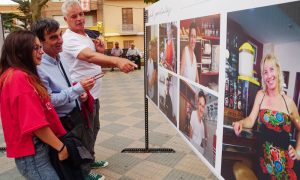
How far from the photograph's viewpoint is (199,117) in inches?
71.7

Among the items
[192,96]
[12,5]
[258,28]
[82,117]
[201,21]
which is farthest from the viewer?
[12,5]

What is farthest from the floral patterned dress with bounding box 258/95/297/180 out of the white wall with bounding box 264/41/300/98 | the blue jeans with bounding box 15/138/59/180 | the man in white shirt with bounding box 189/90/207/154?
the blue jeans with bounding box 15/138/59/180

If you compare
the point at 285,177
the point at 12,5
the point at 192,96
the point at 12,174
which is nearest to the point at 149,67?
the point at 192,96

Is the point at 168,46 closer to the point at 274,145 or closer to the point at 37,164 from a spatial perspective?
the point at 37,164

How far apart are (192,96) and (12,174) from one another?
2.51m

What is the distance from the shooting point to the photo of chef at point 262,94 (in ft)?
3.38

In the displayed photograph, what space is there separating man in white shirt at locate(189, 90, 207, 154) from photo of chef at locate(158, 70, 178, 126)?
1.26 feet

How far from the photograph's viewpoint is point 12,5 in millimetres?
38812

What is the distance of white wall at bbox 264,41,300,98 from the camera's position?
0.99 metres

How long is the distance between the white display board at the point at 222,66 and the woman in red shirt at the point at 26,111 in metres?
0.90

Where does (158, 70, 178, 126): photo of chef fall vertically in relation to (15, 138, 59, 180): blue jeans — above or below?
above

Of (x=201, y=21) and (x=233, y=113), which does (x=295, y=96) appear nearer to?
Result: (x=233, y=113)

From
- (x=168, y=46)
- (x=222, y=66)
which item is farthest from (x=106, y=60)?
(x=222, y=66)

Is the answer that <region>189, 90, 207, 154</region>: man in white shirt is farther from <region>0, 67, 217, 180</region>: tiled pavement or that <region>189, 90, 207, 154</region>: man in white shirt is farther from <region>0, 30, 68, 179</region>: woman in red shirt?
<region>0, 67, 217, 180</region>: tiled pavement
